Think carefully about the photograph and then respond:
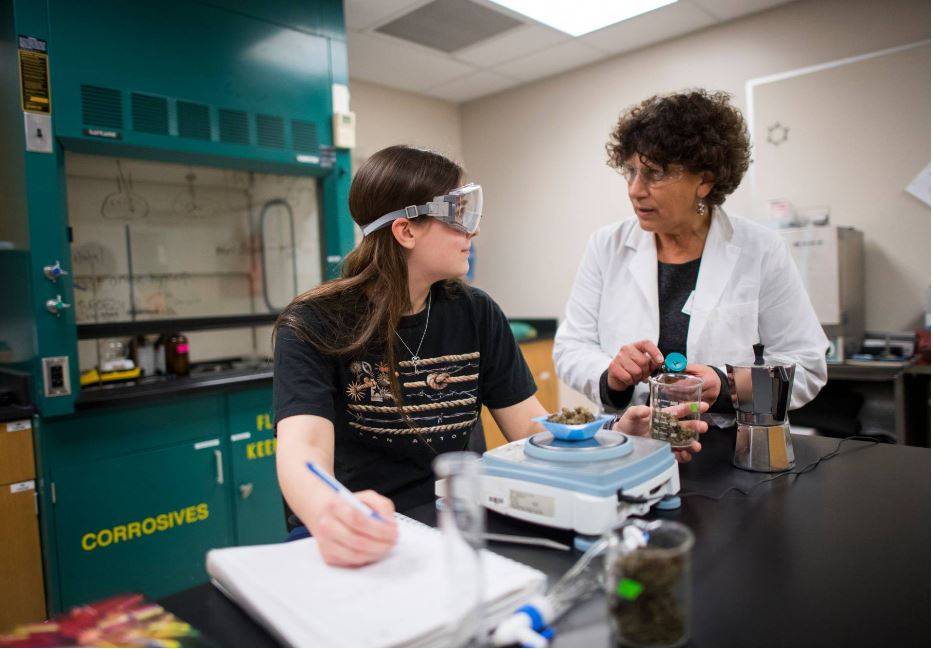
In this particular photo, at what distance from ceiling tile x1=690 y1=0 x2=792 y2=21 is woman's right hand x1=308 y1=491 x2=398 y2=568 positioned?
358 centimetres

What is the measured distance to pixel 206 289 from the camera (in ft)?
11.2

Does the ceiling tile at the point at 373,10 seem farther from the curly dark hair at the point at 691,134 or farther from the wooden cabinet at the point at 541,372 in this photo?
the wooden cabinet at the point at 541,372

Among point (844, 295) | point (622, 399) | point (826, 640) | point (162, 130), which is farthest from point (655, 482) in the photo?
point (844, 295)

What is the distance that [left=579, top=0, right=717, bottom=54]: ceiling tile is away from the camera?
11.6 feet

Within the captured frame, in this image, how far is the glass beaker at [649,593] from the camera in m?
0.66

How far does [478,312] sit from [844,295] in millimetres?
2459

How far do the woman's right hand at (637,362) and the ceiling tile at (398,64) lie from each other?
3.03 meters


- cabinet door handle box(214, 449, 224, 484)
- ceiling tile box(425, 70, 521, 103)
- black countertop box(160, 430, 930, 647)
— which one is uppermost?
ceiling tile box(425, 70, 521, 103)

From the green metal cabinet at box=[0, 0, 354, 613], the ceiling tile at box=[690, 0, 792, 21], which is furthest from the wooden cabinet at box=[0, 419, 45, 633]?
the ceiling tile at box=[690, 0, 792, 21]

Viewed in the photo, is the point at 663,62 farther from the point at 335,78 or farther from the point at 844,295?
the point at 335,78

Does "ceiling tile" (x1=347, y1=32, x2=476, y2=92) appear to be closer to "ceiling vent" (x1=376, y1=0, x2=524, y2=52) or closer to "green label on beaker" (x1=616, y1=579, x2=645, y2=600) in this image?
"ceiling vent" (x1=376, y1=0, x2=524, y2=52)

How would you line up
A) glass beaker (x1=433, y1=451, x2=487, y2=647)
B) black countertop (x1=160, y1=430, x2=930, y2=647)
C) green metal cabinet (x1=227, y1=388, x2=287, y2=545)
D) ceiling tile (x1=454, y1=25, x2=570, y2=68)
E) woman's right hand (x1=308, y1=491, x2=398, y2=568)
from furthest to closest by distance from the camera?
ceiling tile (x1=454, y1=25, x2=570, y2=68)
green metal cabinet (x1=227, y1=388, x2=287, y2=545)
woman's right hand (x1=308, y1=491, x2=398, y2=568)
black countertop (x1=160, y1=430, x2=930, y2=647)
glass beaker (x1=433, y1=451, x2=487, y2=647)

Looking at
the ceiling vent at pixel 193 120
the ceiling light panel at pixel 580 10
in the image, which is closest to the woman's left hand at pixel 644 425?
the ceiling vent at pixel 193 120

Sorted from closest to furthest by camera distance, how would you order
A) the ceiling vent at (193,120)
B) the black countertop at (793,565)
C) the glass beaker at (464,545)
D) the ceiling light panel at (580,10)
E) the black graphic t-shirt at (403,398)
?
the glass beaker at (464,545)
the black countertop at (793,565)
the black graphic t-shirt at (403,398)
the ceiling vent at (193,120)
the ceiling light panel at (580,10)
